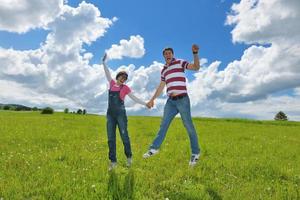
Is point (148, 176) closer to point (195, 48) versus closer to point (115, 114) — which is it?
point (115, 114)

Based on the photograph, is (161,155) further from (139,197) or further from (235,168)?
(139,197)

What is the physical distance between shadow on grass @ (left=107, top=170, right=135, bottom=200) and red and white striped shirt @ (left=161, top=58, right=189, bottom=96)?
2.61 metres

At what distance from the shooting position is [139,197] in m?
8.01

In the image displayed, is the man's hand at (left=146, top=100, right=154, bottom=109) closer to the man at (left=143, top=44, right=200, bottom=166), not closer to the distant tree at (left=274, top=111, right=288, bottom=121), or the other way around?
the man at (left=143, top=44, right=200, bottom=166)

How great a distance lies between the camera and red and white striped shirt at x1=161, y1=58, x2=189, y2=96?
10.6 meters

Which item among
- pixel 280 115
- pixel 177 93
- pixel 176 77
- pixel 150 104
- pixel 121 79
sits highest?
pixel 280 115

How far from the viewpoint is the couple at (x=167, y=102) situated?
408 inches

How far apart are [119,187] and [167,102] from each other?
3.35 m

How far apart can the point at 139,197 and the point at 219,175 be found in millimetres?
3527

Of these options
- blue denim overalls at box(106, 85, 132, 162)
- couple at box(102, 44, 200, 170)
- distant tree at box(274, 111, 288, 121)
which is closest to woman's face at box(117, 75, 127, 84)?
couple at box(102, 44, 200, 170)

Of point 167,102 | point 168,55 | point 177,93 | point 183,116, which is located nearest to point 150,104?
point 167,102

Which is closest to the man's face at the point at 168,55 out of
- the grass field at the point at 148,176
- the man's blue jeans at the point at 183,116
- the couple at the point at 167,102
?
the couple at the point at 167,102

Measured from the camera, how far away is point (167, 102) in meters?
11.0

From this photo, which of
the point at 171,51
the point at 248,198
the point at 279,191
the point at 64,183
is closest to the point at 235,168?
the point at 279,191
